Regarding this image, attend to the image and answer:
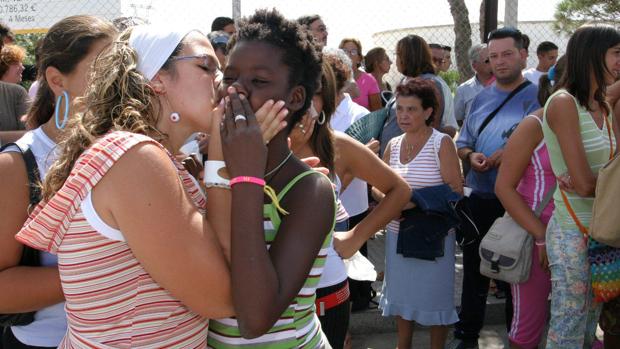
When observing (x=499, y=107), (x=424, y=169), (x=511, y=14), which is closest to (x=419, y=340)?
(x=424, y=169)

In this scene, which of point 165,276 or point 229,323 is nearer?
point 165,276

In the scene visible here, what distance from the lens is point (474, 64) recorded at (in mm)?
6945

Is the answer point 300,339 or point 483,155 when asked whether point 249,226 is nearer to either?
point 300,339

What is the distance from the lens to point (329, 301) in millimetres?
2588

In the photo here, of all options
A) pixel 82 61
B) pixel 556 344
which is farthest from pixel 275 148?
pixel 556 344

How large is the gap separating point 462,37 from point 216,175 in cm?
785

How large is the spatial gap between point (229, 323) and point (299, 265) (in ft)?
0.97

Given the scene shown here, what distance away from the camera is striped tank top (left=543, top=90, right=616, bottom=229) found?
11.1 feet

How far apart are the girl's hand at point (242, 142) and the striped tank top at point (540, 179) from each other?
2501 mm

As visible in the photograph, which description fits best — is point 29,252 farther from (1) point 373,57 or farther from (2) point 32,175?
(1) point 373,57

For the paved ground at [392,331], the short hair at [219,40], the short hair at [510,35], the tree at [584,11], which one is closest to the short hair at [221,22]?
the short hair at [219,40]

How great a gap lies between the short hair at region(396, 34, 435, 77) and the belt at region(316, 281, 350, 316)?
12.0 feet

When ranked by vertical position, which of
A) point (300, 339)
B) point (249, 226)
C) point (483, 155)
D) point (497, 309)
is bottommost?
point (497, 309)

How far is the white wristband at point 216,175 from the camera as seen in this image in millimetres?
1546
